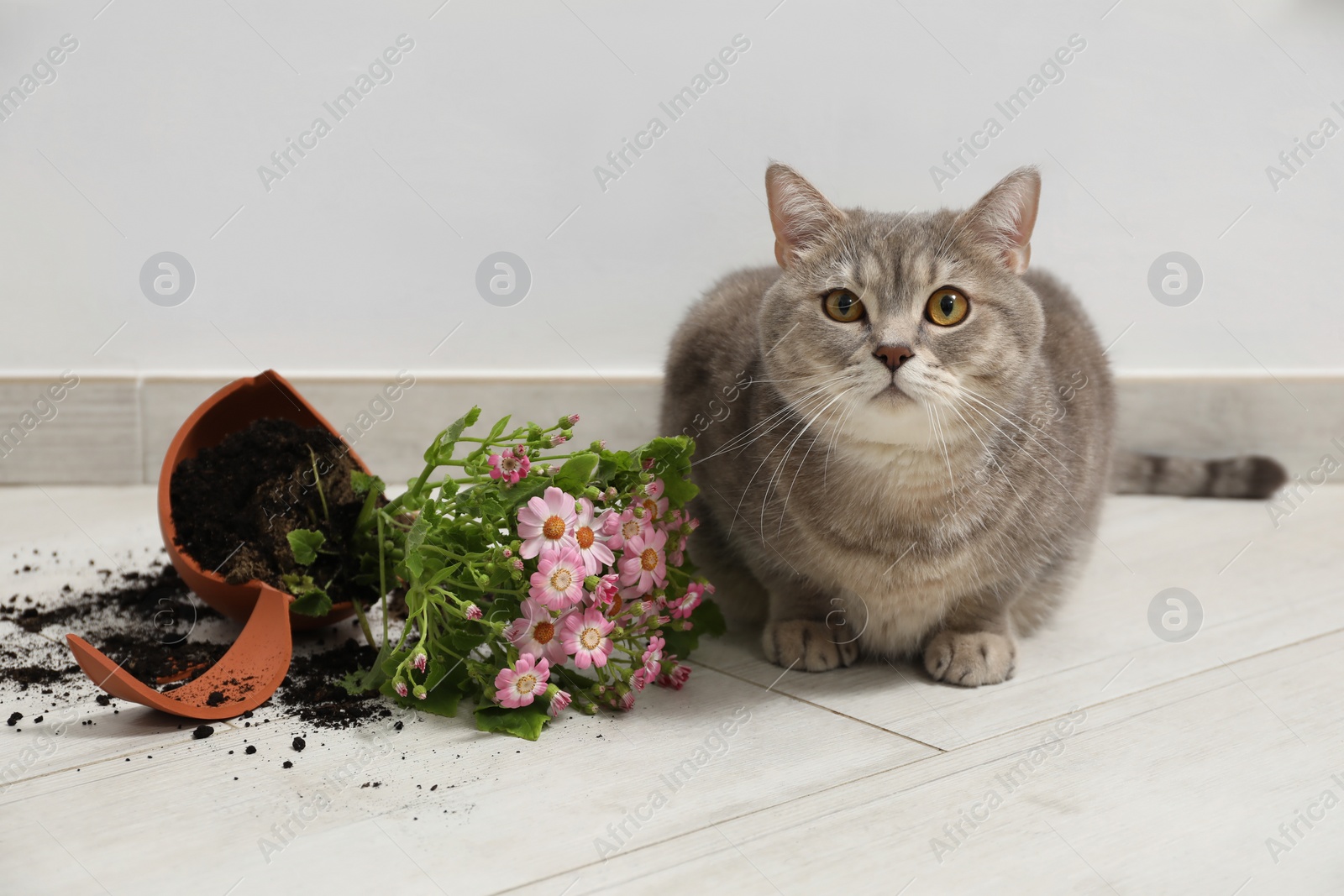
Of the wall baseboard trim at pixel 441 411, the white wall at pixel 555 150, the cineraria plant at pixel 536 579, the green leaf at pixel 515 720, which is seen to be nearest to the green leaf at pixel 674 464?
the cineraria plant at pixel 536 579

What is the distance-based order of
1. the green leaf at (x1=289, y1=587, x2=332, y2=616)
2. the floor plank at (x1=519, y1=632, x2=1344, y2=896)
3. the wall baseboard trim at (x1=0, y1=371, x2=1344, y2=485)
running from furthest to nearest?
the wall baseboard trim at (x1=0, y1=371, x2=1344, y2=485), the green leaf at (x1=289, y1=587, x2=332, y2=616), the floor plank at (x1=519, y1=632, x2=1344, y2=896)

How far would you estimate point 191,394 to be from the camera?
2307 millimetres

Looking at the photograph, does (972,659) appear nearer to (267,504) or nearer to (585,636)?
(585,636)

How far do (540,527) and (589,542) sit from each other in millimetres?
64

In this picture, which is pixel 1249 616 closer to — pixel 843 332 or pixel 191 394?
pixel 843 332

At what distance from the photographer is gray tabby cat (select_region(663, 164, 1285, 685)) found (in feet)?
4.17

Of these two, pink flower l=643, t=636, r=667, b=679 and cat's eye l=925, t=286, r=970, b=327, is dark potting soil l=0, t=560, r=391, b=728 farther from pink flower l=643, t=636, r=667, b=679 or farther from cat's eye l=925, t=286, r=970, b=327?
cat's eye l=925, t=286, r=970, b=327

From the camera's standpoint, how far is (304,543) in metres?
1.37

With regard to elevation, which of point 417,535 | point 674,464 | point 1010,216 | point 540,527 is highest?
point 1010,216

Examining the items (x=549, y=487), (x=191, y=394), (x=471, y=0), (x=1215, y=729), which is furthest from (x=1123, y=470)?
(x=191, y=394)

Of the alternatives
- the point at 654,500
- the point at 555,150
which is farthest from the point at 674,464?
the point at 555,150

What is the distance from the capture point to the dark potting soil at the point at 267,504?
1.41 metres

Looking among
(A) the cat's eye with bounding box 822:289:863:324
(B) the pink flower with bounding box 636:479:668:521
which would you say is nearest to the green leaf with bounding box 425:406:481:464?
(B) the pink flower with bounding box 636:479:668:521

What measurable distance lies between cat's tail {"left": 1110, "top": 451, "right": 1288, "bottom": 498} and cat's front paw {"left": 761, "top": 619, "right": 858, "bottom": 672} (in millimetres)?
1058
